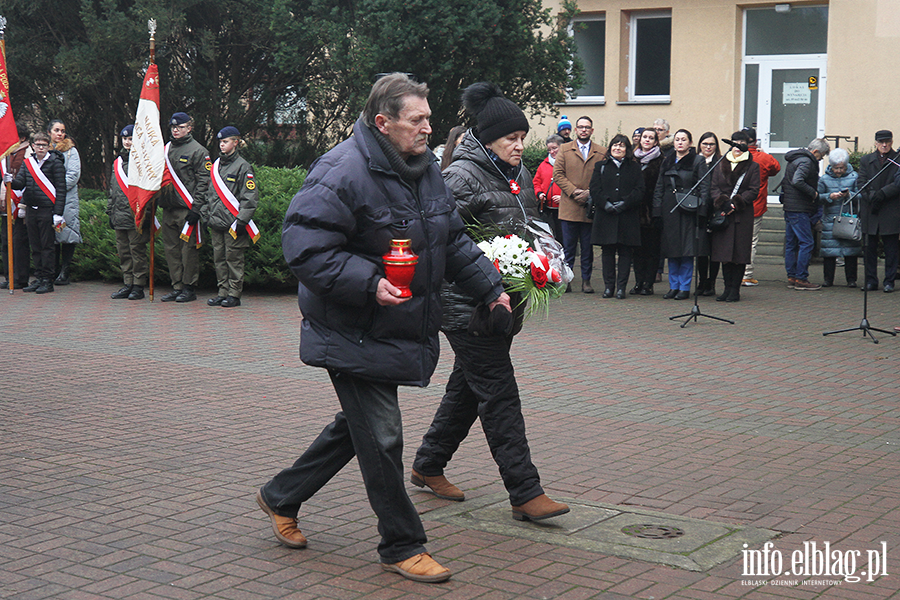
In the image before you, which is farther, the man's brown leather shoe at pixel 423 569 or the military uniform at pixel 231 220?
the military uniform at pixel 231 220

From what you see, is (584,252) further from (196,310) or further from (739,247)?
(196,310)

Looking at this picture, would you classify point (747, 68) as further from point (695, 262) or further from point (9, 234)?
point (9, 234)

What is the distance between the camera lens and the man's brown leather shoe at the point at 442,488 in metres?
5.45

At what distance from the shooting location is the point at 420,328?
4371mm

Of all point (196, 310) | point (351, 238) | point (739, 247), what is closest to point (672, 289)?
point (739, 247)

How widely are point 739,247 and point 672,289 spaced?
3.67 feet

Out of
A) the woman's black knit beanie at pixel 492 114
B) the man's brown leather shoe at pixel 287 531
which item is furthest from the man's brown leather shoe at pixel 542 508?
the woman's black knit beanie at pixel 492 114

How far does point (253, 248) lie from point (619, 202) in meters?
4.68

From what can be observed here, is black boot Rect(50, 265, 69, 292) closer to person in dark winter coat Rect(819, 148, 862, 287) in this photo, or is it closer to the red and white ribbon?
the red and white ribbon

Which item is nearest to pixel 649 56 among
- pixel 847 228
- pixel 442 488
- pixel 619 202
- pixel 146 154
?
pixel 847 228

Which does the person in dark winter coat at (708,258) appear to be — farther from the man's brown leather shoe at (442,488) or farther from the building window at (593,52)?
the building window at (593,52)

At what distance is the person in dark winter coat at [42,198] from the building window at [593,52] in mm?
12015

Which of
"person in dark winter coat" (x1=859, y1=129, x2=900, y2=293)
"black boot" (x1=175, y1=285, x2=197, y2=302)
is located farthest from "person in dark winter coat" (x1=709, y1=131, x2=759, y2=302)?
"black boot" (x1=175, y1=285, x2=197, y2=302)

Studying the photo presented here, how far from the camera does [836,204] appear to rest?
14.7 meters
